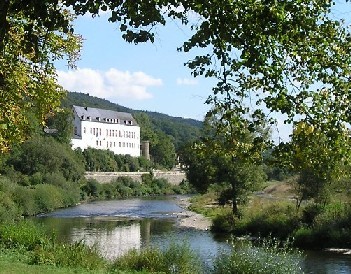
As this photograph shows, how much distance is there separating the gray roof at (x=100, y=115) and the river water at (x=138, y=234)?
6305cm

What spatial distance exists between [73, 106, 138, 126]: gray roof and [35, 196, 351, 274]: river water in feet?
207

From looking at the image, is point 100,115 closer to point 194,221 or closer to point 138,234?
point 194,221

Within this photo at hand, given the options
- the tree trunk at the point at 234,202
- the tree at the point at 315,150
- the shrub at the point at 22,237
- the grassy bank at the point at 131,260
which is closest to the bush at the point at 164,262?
the grassy bank at the point at 131,260

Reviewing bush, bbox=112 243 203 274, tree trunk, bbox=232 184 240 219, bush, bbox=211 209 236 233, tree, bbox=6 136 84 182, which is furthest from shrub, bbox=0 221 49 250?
tree, bbox=6 136 84 182

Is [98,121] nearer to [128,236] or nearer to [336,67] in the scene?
[128,236]

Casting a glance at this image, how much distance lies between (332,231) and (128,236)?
1221 cm

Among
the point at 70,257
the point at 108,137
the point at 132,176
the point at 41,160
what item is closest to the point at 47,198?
the point at 41,160

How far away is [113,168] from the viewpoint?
346 ft

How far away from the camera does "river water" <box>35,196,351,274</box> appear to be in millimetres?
25314

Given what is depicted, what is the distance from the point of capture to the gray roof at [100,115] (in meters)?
116

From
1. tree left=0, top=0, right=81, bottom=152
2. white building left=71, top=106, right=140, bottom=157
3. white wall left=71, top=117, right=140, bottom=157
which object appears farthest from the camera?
white building left=71, top=106, right=140, bottom=157

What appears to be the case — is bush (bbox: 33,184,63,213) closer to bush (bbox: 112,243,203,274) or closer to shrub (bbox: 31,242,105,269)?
shrub (bbox: 31,242,105,269)

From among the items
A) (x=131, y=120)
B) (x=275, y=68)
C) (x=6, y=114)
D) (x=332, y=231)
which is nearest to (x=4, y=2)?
(x=275, y=68)

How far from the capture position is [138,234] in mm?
35844
